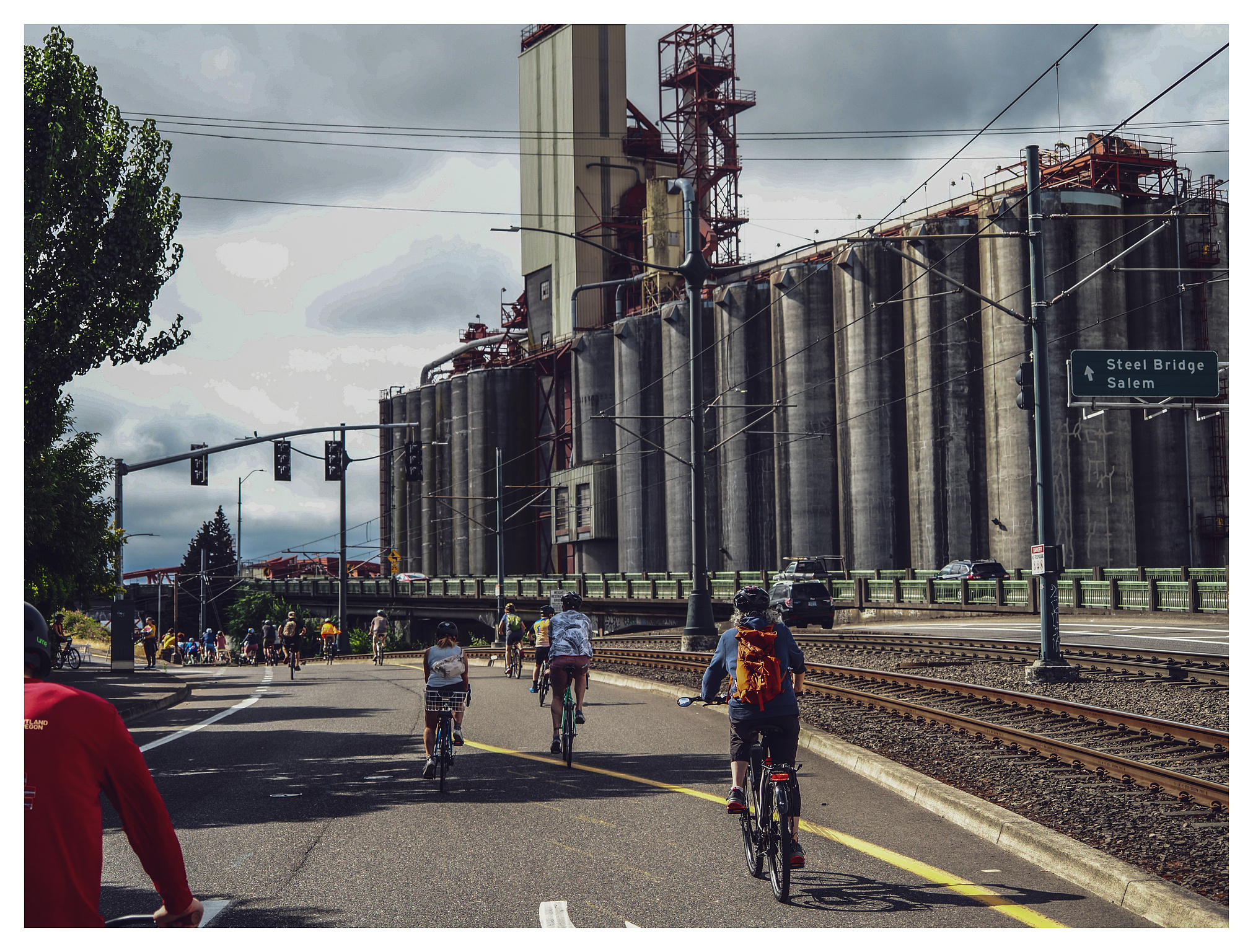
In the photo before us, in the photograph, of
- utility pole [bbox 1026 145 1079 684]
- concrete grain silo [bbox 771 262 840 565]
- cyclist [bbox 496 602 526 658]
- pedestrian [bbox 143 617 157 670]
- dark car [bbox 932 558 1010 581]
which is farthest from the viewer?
concrete grain silo [bbox 771 262 840 565]

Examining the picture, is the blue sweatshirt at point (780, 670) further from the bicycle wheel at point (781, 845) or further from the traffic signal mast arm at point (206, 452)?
the traffic signal mast arm at point (206, 452)

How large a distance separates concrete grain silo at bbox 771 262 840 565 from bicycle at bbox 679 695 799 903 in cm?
5610

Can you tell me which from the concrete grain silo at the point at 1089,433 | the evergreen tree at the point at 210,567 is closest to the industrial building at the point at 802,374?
the concrete grain silo at the point at 1089,433

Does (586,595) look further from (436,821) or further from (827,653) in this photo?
(436,821)

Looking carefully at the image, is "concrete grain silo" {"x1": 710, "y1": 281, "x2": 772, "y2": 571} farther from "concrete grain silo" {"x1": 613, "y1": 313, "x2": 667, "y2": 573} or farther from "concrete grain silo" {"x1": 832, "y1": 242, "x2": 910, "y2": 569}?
"concrete grain silo" {"x1": 832, "y1": 242, "x2": 910, "y2": 569}

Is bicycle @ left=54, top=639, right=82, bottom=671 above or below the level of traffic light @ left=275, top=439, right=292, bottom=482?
below

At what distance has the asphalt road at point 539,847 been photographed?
669 cm

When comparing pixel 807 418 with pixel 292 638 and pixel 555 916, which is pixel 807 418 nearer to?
pixel 292 638

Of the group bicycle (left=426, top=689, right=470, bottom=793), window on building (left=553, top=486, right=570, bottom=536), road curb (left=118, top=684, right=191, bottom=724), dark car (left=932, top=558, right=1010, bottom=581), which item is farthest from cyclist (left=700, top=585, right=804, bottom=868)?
window on building (left=553, top=486, right=570, bottom=536)

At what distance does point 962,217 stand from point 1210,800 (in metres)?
52.1

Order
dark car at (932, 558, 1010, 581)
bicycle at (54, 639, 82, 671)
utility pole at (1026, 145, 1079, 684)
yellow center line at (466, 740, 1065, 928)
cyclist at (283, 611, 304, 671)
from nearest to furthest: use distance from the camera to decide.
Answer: yellow center line at (466, 740, 1065, 928)
utility pole at (1026, 145, 1079, 684)
cyclist at (283, 611, 304, 671)
bicycle at (54, 639, 82, 671)
dark car at (932, 558, 1010, 581)

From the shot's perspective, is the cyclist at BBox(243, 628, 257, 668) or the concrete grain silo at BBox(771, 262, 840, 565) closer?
the cyclist at BBox(243, 628, 257, 668)

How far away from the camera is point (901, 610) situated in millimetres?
45688

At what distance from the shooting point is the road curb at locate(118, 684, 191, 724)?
20406 millimetres
